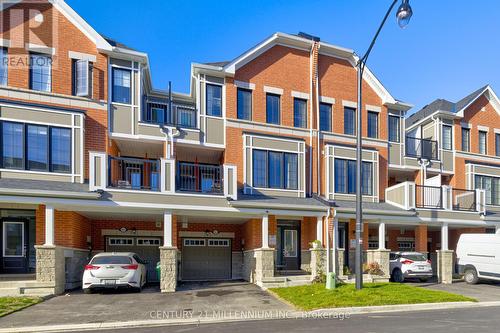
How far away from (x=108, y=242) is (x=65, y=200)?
5.13 meters

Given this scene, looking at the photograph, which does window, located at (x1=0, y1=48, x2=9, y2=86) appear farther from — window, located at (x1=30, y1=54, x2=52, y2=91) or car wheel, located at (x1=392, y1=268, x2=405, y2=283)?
car wheel, located at (x1=392, y1=268, x2=405, y2=283)

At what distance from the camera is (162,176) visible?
1555cm

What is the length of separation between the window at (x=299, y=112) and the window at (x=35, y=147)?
10.8 m

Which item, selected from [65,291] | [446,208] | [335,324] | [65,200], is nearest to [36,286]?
[65,291]

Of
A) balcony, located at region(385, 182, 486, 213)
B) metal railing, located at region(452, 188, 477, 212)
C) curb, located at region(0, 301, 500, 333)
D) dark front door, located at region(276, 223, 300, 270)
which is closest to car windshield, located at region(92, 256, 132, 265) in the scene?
curb, located at region(0, 301, 500, 333)

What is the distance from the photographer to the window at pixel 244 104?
63.7 feet

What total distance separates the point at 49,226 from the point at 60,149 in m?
3.39

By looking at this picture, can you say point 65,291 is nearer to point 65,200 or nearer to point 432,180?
point 65,200

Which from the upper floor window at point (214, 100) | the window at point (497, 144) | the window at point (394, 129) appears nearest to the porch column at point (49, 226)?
the upper floor window at point (214, 100)

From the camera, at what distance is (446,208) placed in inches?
837

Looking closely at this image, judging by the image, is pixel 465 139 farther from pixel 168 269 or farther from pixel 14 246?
pixel 14 246

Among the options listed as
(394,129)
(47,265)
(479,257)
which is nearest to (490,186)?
(479,257)

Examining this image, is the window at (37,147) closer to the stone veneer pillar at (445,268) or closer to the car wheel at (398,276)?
the car wheel at (398,276)
